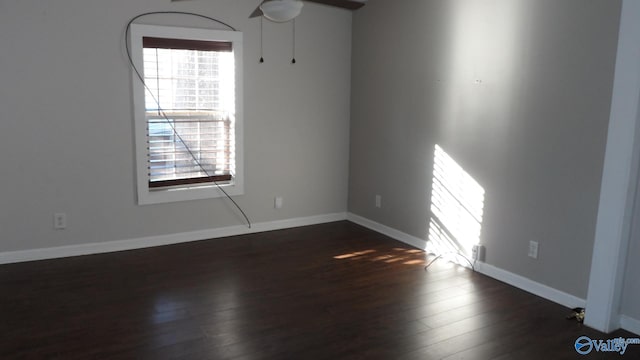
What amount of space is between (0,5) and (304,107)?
269 cm

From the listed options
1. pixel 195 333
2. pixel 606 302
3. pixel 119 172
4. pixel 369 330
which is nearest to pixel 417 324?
pixel 369 330

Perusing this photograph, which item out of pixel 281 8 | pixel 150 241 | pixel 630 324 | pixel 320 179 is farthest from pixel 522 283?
pixel 150 241

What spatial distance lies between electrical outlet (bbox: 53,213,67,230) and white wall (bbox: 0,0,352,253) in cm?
4

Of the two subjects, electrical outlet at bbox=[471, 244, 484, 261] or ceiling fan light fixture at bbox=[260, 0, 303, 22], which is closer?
ceiling fan light fixture at bbox=[260, 0, 303, 22]

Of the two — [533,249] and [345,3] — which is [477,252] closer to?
[533,249]

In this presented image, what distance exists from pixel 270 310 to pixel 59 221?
206cm

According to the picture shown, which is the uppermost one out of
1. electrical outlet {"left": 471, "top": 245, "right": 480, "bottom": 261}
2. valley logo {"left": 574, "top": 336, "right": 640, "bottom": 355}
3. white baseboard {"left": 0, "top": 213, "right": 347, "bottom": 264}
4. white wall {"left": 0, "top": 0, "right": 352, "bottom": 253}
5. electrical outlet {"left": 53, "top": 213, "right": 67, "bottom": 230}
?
white wall {"left": 0, "top": 0, "right": 352, "bottom": 253}

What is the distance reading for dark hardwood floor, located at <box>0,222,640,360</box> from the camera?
112 inches

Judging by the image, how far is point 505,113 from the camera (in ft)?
12.5

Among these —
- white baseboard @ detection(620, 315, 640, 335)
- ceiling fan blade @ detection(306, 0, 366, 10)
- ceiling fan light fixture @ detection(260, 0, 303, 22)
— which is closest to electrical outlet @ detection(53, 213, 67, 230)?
ceiling fan light fixture @ detection(260, 0, 303, 22)

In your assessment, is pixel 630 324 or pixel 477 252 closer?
pixel 630 324

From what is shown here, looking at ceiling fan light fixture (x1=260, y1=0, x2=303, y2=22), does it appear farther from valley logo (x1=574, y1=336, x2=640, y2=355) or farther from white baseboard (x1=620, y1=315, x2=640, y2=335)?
white baseboard (x1=620, y1=315, x2=640, y2=335)

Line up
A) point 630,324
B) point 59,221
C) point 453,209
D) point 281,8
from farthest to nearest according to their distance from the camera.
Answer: point 453,209 → point 59,221 → point 630,324 → point 281,8

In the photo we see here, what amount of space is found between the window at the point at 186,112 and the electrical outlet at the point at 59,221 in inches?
23.6
